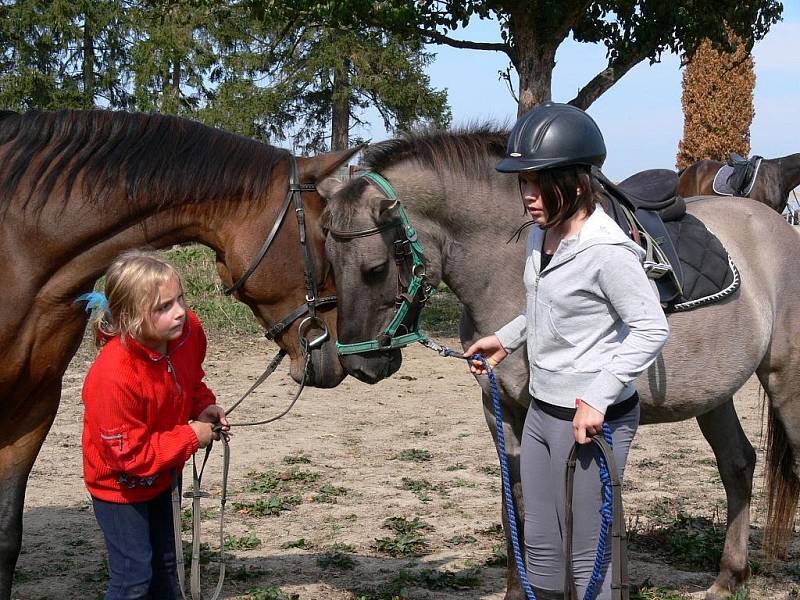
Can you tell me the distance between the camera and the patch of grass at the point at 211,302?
10391mm

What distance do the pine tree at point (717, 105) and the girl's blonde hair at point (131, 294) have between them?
70.0 feet

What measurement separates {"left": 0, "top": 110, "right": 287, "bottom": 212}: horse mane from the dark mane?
45 cm

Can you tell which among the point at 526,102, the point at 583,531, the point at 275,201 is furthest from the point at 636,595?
the point at 526,102

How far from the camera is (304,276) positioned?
3.22 meters

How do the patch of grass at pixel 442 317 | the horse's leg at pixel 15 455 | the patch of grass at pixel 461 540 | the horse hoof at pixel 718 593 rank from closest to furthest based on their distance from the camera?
the horse's leg at pixel 15 455
the horse hoof at pixel 718 593
the patch of grass at pixel 461 540
the patch of grass at pixel 442 317

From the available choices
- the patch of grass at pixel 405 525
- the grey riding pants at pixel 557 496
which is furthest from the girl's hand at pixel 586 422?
the patch of grass at pixel 405 525

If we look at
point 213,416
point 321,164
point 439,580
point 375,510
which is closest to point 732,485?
point 439,580

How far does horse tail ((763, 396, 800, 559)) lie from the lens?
12.2 ft

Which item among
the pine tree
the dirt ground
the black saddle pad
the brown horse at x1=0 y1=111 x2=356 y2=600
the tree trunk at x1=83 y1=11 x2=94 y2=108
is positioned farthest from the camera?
the tree trunk at x1=83 y1=11 x2=94 y2=108

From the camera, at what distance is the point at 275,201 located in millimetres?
3215

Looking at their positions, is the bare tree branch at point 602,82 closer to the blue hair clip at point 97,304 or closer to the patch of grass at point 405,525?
the patch of grass at point 405,525

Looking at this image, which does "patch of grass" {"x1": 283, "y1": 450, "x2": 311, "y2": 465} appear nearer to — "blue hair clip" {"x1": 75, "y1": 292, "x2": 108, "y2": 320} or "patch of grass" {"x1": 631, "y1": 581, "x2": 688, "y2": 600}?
"patch of grass" {"x1": 631, "y1": 581, "x2": 688, "y2": 600}

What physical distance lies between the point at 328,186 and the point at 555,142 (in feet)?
3.94

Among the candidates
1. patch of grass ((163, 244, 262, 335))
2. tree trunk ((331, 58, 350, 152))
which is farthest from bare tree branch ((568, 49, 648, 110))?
tree trunk ((331, 58, 350, 152))
